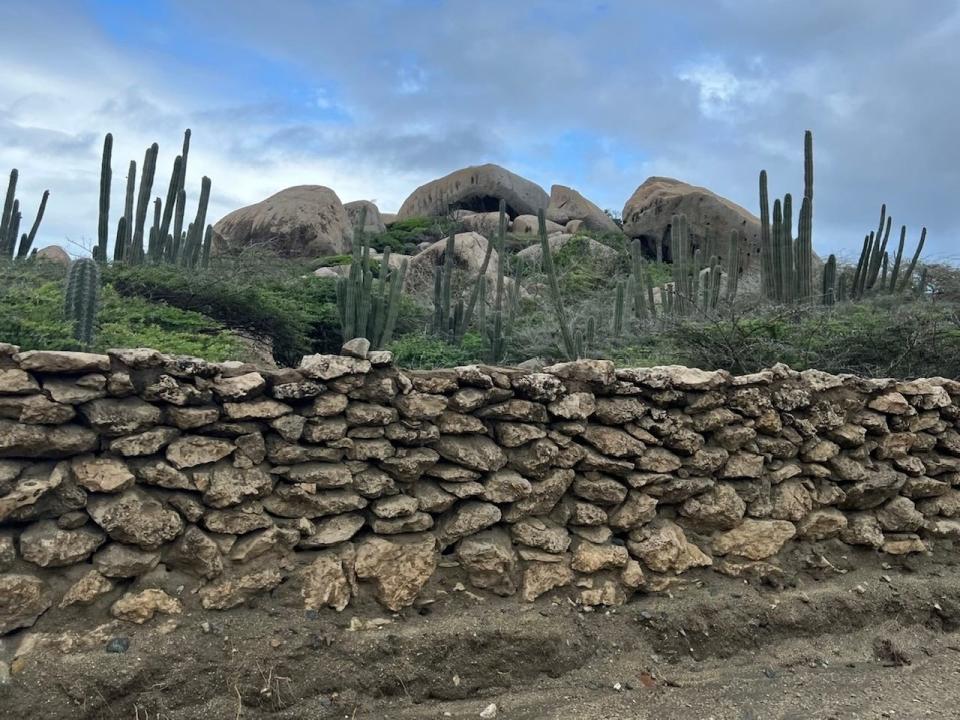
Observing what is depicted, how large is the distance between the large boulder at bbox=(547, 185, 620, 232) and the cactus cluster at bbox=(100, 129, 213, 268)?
17.4 metres

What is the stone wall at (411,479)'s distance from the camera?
11.1ft

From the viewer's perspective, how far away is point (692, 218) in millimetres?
20906

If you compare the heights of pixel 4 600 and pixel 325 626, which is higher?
pixel 4 600

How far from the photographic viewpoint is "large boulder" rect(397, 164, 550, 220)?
88.3ft

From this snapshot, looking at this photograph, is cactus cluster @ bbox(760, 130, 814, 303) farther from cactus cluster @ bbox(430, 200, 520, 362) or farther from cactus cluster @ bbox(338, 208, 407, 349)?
cactus cluster @ bbox(338, 208, 407, 349)

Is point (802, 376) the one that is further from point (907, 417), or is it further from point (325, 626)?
point (325, 626)

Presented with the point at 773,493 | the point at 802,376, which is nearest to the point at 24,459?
the point at 773,493

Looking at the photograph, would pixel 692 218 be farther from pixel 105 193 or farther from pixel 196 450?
pixel 196 450

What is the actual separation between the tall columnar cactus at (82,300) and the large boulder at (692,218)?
48.8 ft

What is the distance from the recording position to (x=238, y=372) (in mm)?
3832

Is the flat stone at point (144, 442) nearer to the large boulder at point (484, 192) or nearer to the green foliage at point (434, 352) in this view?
the green foliage at point (434, 352)

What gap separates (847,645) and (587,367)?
230 cm

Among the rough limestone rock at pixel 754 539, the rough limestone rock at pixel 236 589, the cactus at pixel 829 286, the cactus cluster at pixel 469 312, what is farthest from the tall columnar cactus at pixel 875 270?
the rough limestone rock at pixel 236 589

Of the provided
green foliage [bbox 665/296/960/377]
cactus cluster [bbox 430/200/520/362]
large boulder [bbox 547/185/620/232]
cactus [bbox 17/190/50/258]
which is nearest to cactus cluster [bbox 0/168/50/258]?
cactus [bbox 17/190/50/258]
